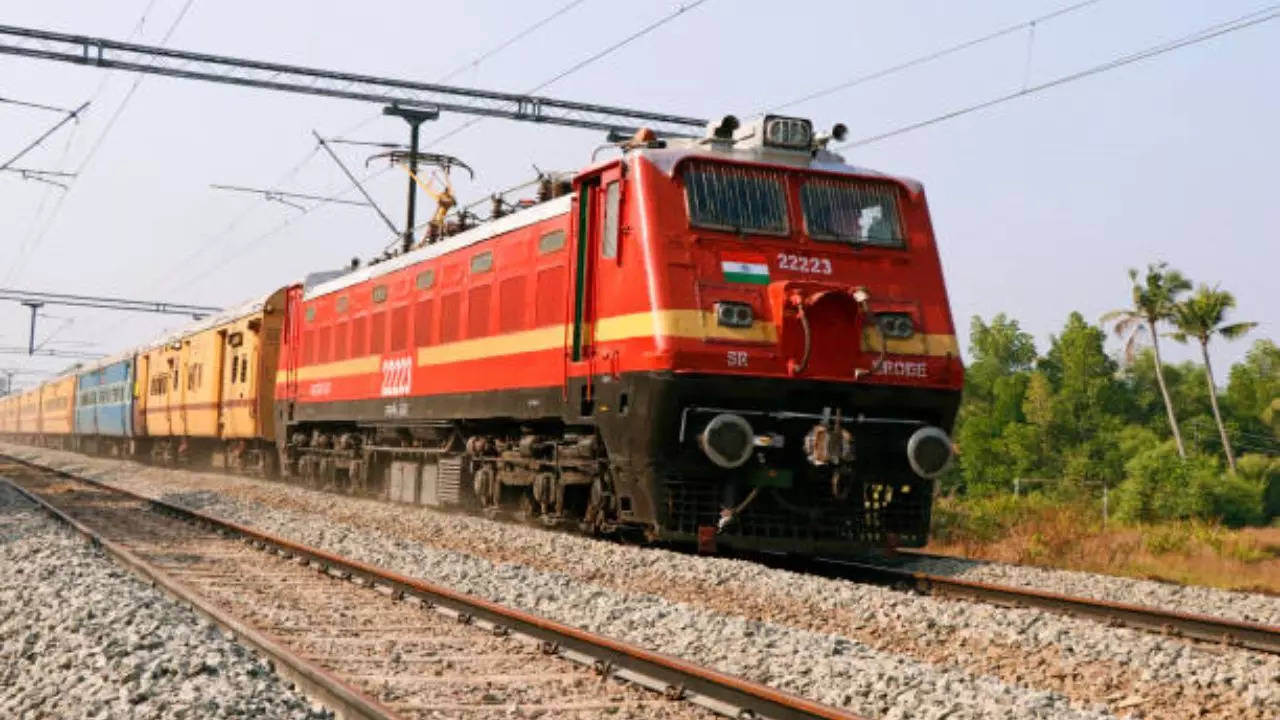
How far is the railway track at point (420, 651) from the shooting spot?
619 centimetres

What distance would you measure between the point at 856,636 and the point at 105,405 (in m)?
42.0

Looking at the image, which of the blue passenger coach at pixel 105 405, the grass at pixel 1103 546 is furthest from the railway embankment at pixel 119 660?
the blue passenger coach at pixel 105 405

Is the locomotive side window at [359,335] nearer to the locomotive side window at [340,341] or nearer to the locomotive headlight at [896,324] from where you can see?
the locomotive side window at [340,341]

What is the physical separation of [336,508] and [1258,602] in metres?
12.5

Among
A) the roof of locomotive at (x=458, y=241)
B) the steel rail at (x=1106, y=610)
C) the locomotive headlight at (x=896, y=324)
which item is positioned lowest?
the steel rail at (x=1106, y=610)

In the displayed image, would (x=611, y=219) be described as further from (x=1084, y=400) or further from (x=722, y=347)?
(x=1084, y=400)

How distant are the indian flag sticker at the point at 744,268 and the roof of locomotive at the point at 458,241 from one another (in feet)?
6.98

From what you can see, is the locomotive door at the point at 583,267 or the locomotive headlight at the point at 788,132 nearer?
the locomotive headlight at the point at 788,132

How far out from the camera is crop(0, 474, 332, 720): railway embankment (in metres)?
5.77

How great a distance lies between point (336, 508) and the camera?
18.9 m

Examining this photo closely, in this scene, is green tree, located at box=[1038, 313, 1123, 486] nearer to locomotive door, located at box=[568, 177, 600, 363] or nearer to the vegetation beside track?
the vegetation beside track

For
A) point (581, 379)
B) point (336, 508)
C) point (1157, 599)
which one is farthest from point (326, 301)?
point (1157, 599)

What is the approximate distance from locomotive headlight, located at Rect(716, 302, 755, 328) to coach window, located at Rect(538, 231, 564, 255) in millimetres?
2457

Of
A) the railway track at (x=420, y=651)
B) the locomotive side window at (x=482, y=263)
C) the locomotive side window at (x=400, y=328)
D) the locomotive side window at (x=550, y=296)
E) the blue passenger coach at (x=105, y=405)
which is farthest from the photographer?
the blue passenger coach at (x=105, y=405)
